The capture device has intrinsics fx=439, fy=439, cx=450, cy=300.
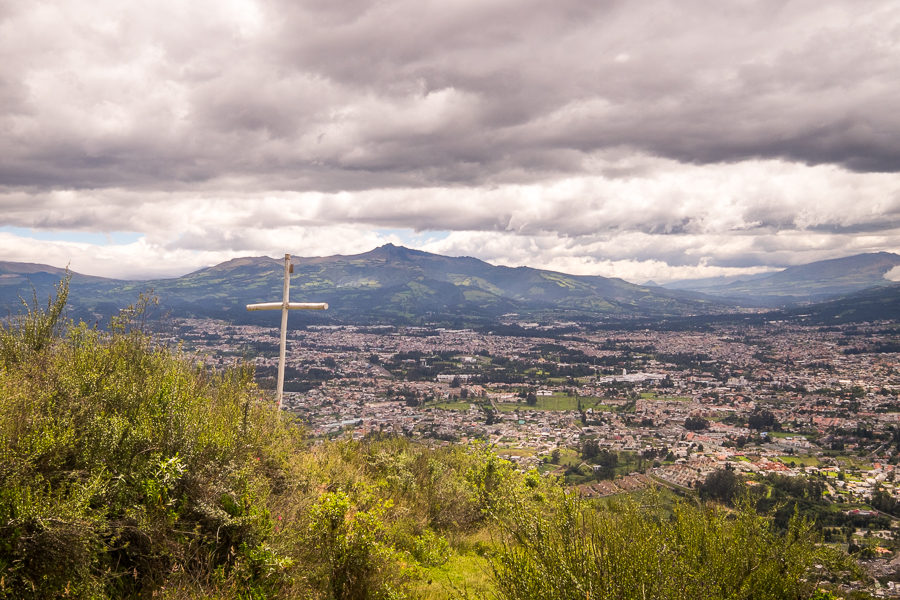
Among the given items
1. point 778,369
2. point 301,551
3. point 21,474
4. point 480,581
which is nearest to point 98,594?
point 21,474

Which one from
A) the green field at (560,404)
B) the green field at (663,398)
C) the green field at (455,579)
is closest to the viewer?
the green field at (455,579)

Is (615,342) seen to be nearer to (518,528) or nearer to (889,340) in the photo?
(889,340)

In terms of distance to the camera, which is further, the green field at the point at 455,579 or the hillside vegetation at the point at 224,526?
the green field at the point at 455,579

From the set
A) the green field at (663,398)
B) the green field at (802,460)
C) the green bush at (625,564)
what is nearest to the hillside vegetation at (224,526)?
the green bush at (625,564)

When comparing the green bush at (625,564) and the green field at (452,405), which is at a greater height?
the green bush at (625,564)

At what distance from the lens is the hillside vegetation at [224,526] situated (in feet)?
14.0

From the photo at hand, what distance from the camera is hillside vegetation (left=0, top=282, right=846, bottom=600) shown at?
4281 mm

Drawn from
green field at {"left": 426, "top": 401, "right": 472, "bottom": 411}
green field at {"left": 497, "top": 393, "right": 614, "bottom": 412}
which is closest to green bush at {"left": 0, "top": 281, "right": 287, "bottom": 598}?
green field at {"left": 426, "top": 401, "right": 472, "bottom": 411}

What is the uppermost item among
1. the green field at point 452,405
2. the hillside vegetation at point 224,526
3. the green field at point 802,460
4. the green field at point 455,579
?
the hillside vegetation at point 224,526

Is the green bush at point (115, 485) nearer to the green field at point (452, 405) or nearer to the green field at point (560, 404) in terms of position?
the green field at point (452, 405)

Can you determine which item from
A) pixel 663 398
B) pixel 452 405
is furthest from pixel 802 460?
pixel 452 405

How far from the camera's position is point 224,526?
569 centimetres

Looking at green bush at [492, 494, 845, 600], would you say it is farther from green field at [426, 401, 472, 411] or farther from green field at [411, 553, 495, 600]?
green field at [426, 401, 472, 411]

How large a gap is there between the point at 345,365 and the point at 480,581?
369 ft
